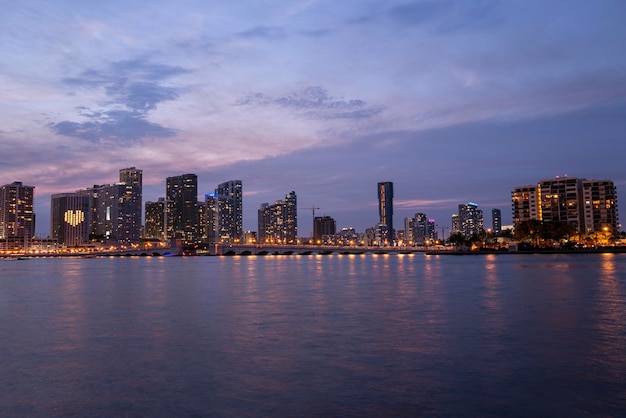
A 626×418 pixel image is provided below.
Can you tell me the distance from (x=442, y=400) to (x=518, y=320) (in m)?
17.9

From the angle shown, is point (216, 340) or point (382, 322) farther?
point (382, 322)

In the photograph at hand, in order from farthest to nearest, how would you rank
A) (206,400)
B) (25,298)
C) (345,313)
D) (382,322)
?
(25,298) → (345,313) → (382,322) → (206,400)

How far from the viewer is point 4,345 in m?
25.0

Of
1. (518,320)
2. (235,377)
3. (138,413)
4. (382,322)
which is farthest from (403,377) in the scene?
(518,320)

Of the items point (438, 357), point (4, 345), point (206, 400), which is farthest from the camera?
point (4, 345)

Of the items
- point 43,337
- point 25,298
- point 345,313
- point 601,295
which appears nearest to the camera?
point 43,337

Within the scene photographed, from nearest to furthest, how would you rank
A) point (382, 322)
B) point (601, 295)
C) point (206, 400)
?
point (206, 400) → point (382, 322) → point (601, 295)

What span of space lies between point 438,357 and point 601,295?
3156 centimetres

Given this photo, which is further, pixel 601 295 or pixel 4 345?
pixel 601 295

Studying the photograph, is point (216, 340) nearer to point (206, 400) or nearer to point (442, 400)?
point (206, 400)

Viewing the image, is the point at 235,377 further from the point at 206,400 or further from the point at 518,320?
the point at 518,320

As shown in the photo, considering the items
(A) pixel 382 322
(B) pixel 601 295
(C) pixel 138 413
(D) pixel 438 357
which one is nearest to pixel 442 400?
(D) pixel 438 357

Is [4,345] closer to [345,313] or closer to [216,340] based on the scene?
[216,340]

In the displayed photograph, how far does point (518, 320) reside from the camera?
3091 cm
